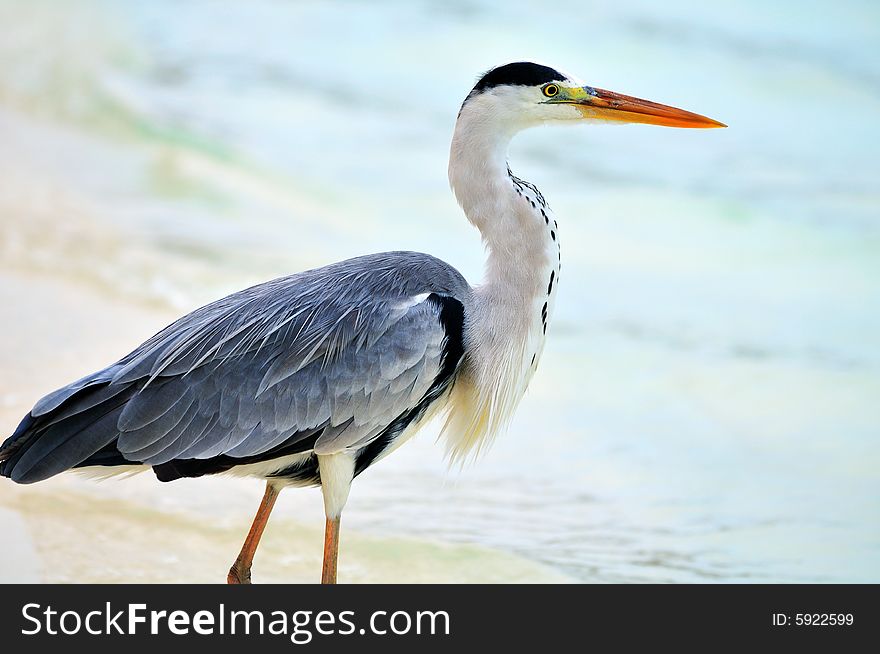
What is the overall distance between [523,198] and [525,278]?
26 centimetres

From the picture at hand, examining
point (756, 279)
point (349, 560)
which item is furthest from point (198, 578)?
point (756, 279)

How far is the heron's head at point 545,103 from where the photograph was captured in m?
4.03

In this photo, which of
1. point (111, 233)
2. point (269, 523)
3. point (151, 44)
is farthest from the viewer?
point (151, 44)

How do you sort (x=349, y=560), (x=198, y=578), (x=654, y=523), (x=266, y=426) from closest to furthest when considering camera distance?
1. (x=266, y=426)
2. (x=198, y=578)
3. (x=349, y=560)
4. (x=654, y=523)

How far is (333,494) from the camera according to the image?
12.6ft

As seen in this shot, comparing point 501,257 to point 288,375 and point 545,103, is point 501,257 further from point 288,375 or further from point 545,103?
point 288,375

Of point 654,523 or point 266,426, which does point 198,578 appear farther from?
point 654,523

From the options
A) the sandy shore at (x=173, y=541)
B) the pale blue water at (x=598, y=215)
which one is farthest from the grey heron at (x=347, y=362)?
the pale blue water at (x=598, y=215)

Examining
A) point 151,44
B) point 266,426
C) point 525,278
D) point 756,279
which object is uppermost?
point 151,44

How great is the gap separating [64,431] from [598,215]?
6.75m

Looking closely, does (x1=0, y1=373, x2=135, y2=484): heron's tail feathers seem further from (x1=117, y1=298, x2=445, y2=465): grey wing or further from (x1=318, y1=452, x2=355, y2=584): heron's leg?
(x1=318, y1=452, x2=355, y2=584): heron's leg

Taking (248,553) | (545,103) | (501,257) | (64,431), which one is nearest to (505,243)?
(501,257)

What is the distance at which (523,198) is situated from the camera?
4008 millimetres

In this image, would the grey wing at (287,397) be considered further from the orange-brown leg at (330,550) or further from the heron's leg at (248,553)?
the heron's leg at (248,553)
